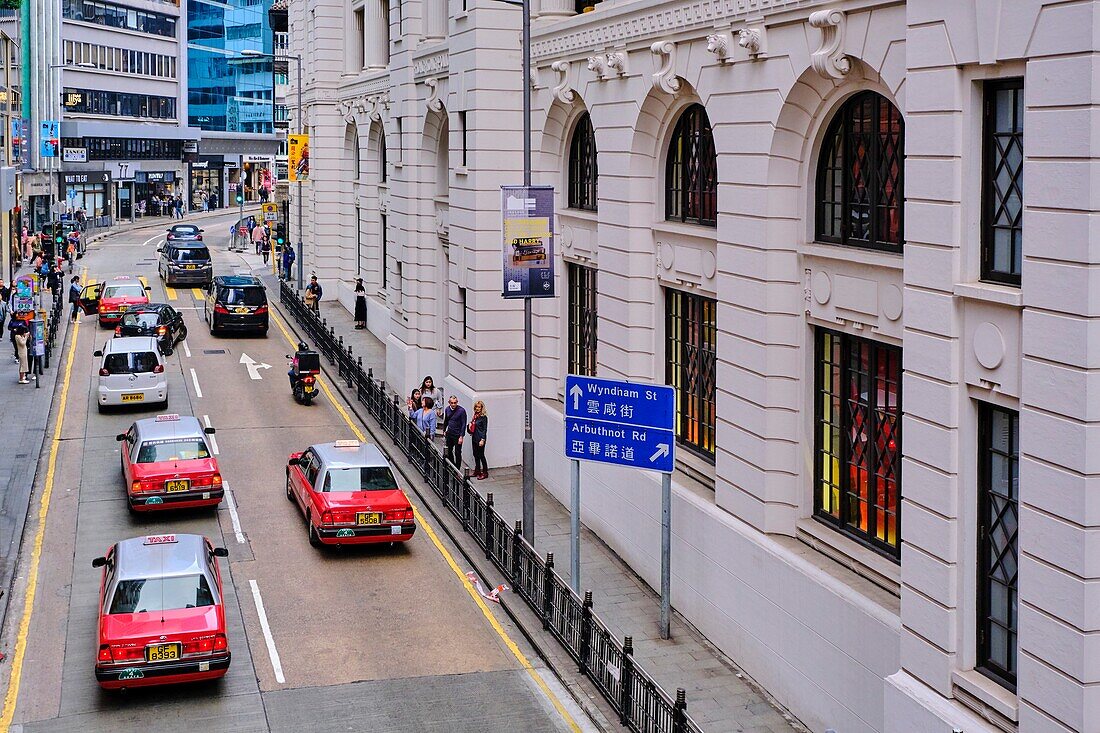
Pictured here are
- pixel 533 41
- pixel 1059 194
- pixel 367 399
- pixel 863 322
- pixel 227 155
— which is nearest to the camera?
pixel 1059 194

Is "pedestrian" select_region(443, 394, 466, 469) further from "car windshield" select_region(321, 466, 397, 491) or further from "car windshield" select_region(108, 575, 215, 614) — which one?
"car windshield" select_region(108, 575, 215, 614)

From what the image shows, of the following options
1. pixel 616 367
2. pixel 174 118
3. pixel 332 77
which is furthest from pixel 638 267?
pixel 174 118

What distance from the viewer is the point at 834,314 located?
17422mm

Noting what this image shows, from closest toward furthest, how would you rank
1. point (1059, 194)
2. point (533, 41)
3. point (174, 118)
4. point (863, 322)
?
point (1059, 194), point (863, 322), point (533, 41), point (174, 118)

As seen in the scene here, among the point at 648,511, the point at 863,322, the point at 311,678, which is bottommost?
the point at 311,678

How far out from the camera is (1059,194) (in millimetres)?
11719

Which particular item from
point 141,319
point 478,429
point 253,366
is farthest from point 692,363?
point 141,319

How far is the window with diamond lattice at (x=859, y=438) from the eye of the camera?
655 inches

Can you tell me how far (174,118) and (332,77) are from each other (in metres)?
63.2

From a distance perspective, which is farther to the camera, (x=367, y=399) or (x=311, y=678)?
(x=367, y=399)

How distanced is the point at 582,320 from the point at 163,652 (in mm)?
12236

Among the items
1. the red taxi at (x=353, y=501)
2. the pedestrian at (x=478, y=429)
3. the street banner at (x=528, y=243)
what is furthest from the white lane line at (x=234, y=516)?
the street banner at (x=528, y=243)

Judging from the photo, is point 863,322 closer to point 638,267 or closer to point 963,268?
point 963,268

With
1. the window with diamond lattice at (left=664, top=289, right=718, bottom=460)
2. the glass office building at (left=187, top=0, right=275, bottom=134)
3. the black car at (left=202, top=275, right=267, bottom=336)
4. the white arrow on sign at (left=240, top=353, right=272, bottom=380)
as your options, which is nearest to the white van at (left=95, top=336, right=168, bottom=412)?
the white arrow on sign at (left=240, top=353, right=272, bottom=380)
